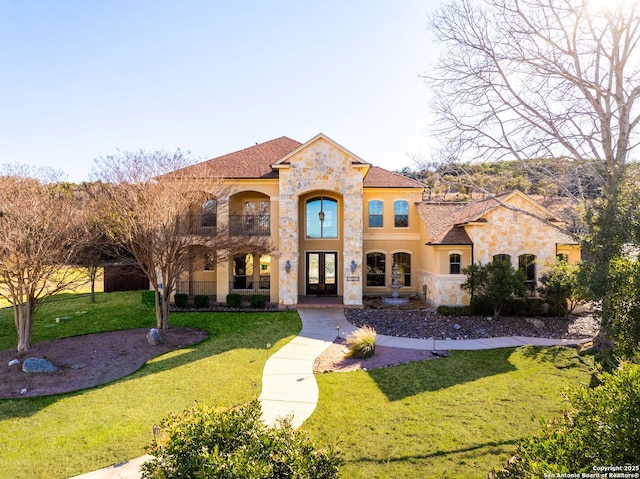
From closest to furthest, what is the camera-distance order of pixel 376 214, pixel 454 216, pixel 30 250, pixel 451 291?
pixel 30 250
pixel 451 291
pixel 454 216
pixel 376 214

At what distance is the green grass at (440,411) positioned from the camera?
5340 mm

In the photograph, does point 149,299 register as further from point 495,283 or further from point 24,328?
point 495,283

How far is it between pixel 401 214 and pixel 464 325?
8701mm

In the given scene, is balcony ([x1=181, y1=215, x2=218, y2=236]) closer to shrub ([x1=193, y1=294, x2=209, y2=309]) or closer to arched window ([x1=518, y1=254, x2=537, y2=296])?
shrub ([x1=193, y1=294, x2=209, y2=309])

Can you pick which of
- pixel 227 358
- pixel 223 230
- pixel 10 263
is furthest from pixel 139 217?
pixel 227 358

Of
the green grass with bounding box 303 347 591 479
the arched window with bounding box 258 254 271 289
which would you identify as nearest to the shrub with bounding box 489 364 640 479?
the green grass with bounding box 303 347 591 479

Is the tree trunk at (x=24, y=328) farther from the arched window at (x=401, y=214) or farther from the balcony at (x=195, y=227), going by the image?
the arched window at (x=401, y=214)

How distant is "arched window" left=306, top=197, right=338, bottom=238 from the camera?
20.4 meters

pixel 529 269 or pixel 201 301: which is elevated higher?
pixel 529 269

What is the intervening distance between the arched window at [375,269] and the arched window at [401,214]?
2157mm

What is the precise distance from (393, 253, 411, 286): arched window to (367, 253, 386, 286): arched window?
84 centimetres

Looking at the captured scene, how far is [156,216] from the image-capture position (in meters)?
11.7

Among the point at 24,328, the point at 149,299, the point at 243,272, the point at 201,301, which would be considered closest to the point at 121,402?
the point at 24,328

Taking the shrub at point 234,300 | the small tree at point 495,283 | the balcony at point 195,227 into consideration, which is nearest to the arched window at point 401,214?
the small tree at point 495,283
